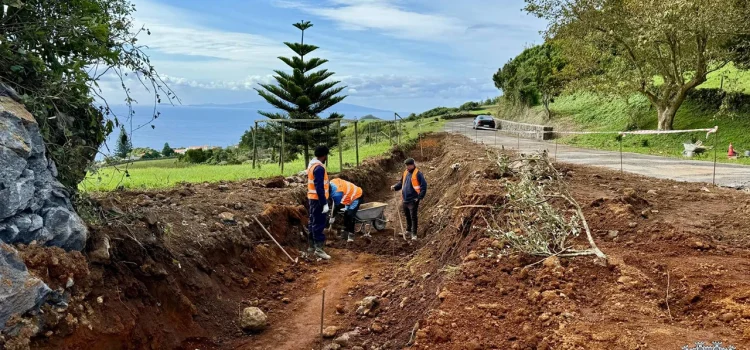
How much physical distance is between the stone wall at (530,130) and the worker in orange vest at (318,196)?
19446 millimetres

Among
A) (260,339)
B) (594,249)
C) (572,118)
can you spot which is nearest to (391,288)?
(260,339)

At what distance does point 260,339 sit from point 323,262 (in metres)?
2.84

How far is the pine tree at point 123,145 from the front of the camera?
18.1 feet

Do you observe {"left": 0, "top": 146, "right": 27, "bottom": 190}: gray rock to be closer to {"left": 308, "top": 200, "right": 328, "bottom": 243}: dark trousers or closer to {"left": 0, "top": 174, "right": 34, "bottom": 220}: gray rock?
{"left": 0, "top": 174, "right": 34, "bottom": 220}: gray rock

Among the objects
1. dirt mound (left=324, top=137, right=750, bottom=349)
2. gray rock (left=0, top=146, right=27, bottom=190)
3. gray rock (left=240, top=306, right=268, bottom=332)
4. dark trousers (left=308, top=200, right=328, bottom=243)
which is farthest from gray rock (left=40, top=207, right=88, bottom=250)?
dark trousers (left=308, top=200, right=328, bottom=243)

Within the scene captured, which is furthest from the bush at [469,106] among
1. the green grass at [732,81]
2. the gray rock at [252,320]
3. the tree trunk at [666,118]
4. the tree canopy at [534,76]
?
the gray rock at [252,320]

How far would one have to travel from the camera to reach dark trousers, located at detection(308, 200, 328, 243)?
834 centimetres

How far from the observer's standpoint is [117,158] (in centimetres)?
543

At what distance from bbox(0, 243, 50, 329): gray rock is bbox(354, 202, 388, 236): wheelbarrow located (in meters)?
6.08

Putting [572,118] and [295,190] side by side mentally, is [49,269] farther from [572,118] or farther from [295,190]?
[572,118]

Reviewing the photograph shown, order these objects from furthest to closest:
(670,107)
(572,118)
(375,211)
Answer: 1. (572,118)
2. (670,107)
3. (375,211)

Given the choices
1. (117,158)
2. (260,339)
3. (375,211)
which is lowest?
(260,339)

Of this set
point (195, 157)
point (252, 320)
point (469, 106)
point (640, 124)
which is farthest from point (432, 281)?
point (469, 106)

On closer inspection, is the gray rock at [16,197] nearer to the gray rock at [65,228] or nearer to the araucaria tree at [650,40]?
the gray rock at [65,228]
